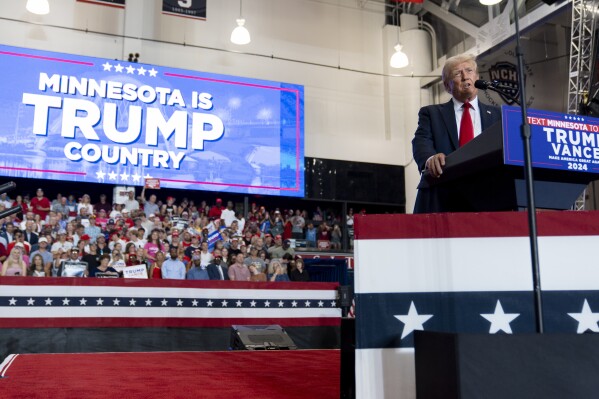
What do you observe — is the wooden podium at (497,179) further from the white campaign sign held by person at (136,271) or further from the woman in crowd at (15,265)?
the woman in crowd at (15,265)

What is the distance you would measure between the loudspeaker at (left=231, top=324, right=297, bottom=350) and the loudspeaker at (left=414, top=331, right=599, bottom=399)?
4.04 metres

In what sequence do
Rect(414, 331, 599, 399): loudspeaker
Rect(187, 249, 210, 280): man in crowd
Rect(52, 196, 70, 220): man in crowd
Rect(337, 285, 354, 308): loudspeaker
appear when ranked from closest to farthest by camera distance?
1. Rect(414, 331, 599, 399): loudspeaker
2. Rect(337, 285, 354, 308): loudspeaker
3. Rect(187, 249, 210, 280): man in crowd
4. Rect(52, 196, 70, 220): man in crowd

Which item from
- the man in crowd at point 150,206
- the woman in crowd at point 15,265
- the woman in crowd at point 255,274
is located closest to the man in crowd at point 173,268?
the woman in crowd at point 255,274

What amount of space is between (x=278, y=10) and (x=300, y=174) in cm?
495

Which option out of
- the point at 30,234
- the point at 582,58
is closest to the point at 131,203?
the point at 30,234

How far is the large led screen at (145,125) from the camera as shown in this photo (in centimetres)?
1141

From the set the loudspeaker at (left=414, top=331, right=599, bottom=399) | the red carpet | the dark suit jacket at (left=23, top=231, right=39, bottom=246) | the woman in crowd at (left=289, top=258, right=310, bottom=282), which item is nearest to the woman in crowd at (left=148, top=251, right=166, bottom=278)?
the dark suit jacket at (left=23, top=231, right=39, bottom=246)

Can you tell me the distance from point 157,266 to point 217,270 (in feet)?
3.17

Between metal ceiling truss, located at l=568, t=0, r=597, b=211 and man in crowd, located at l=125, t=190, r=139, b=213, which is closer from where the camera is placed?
metal ceiling truss, located at l=568, t=0, r=597, b=211

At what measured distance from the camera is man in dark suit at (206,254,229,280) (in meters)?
9.23

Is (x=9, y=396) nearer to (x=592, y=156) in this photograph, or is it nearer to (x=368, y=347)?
(x=368, y=347)

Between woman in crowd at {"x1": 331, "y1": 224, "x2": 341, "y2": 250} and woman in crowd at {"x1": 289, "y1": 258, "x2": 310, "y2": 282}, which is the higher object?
woman in crowd at {"x1": 331, "y1": 224, "x2": 341, "y2": 250}

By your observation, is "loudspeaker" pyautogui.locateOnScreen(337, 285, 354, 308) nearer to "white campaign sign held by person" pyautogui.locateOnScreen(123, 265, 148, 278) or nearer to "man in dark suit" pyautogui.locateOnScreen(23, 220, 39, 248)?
"white campaign sign held by person" pyautogui.locateOnScreen(123, 265, 148, 278)

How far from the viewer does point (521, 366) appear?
4.54ft
